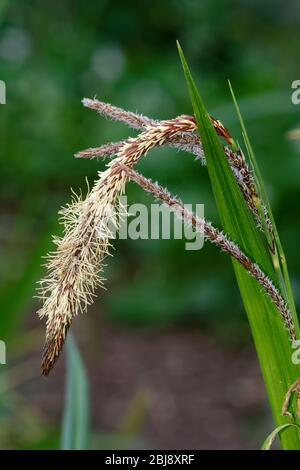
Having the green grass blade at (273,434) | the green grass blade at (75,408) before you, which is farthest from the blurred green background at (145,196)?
the green grass blade at (273,434)

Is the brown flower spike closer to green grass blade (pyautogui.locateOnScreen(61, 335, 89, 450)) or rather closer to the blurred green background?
green grass blade (pyautogui.locateOnScreen(61, 335, 89, 450))

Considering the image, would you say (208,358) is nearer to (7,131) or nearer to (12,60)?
(7,131)

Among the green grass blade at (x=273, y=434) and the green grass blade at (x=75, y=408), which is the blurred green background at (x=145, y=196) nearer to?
the green grass blade at (x=75, y=408)

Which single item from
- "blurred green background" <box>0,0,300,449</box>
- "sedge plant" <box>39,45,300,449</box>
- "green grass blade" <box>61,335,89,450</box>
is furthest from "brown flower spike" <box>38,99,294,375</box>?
"blurred green background" <box>0,0,300,449</box>

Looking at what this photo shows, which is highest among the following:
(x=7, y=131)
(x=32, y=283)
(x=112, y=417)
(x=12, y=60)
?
(x=12, y=60)

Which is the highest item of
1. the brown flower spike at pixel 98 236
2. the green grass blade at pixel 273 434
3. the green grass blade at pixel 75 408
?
the green grass blade at pixel 75 408

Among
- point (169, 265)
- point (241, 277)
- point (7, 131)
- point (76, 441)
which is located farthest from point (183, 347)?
point (241, 277)
